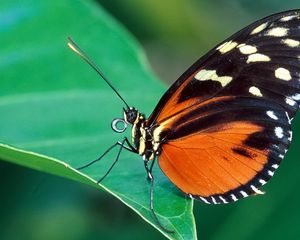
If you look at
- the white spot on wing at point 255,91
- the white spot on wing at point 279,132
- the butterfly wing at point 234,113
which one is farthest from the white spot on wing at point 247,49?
the white spot on wing at point 279,132

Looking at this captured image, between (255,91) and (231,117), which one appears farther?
(231,117)

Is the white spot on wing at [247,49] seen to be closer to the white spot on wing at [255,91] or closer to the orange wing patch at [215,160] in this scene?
the white spot on wing at [255,91]

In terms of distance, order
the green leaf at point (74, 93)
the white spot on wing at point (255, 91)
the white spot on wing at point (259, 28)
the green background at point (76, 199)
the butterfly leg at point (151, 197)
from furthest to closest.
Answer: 1. the green background at point (76, 199)
2. the white spot on wing at point (255, 91)
3. the white spot on wing at point (259, 28)
4. the green leaf at point (74, 93)
5. the butterfly leg at point (151, 197)

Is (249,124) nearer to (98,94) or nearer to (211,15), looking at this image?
(98,94)

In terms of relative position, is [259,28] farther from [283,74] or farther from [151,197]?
[151,197]

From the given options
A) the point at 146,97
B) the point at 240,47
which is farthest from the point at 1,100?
the point at 240,47

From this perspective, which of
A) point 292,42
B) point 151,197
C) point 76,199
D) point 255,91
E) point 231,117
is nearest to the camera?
point 151,197

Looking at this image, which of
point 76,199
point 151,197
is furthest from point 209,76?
point 76,199
